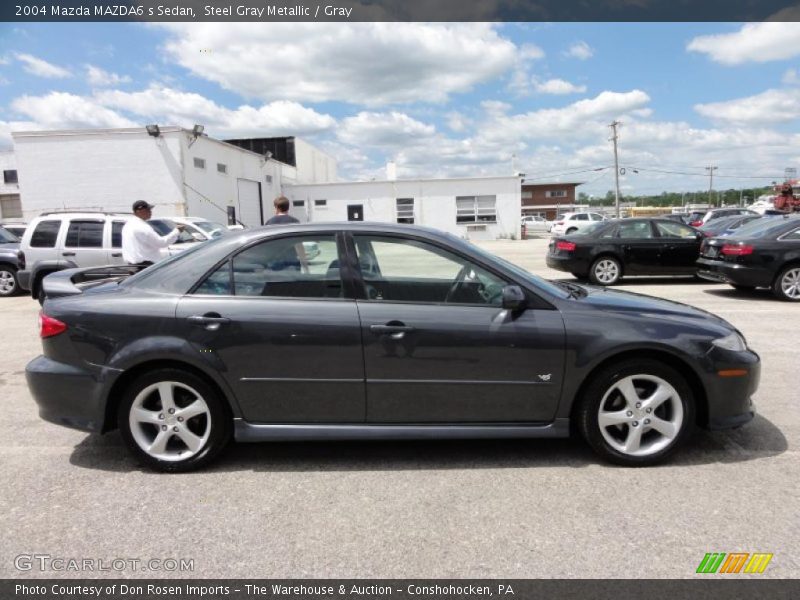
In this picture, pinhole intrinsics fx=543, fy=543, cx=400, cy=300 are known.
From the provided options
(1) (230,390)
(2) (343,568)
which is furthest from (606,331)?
(1) (230,390)

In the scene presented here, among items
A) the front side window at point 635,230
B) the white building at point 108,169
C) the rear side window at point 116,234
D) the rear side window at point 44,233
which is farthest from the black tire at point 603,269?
the white building at point 108,169

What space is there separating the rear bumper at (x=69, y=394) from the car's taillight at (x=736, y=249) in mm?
9849

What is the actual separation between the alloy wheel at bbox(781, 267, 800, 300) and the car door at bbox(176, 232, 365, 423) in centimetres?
901

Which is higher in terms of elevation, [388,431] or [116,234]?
[116,234]

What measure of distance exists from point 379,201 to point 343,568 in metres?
33.0

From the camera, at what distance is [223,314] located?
3.25m

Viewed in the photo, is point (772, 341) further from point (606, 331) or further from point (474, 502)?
point (474, 502)

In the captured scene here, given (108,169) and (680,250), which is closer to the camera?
(680,250)

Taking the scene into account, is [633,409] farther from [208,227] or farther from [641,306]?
[208,227]

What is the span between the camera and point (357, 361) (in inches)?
127

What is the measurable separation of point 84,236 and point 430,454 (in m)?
9.54

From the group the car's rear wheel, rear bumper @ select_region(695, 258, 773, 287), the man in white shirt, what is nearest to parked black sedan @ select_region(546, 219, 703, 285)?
rear bumper @ select_region(695, 258, 773, 287)

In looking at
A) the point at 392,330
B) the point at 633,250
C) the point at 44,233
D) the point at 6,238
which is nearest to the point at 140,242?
the point at 44,233

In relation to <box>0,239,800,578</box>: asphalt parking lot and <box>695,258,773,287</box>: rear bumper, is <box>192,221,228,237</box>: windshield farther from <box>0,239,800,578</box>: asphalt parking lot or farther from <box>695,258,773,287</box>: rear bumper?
<box>695,258,773,287</box>: rear bumper
